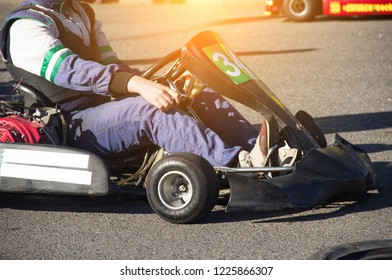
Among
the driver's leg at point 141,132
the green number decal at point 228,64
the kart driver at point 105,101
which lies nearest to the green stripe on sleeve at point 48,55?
the kart driver at point 105,101

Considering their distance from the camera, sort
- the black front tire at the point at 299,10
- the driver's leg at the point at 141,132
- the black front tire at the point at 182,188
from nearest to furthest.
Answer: the black front tire at the point at 182,188, the driver's leg at the point at 141,132, the black front tire at the point at 299,10

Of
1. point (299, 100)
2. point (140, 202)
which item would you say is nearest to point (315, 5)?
point (299, 100)

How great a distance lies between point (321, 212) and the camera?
427cm

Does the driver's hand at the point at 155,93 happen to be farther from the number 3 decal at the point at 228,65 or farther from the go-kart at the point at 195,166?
the number 3 decal at the point at 228,65

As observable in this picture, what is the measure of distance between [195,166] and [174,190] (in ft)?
0.69

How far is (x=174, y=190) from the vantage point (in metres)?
4.17

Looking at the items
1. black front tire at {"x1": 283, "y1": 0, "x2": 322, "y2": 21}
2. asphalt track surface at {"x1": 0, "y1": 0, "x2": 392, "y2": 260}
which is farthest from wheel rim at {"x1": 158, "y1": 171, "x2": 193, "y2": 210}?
black front tire at {"x1": 283, "y1": 0, "x2": 322, "y2": 21}

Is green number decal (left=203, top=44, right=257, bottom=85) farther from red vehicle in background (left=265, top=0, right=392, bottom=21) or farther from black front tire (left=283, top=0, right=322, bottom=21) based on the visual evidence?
black front tire (left=283, top=0, right=322, bottom=21)

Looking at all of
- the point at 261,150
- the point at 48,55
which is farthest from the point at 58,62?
the point at 261,150

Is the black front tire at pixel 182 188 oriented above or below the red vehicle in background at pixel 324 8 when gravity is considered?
above

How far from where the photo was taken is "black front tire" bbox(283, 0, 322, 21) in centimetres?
1250

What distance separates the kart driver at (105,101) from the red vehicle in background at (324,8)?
26.0 ft

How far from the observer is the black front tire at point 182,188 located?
403 centimetres
